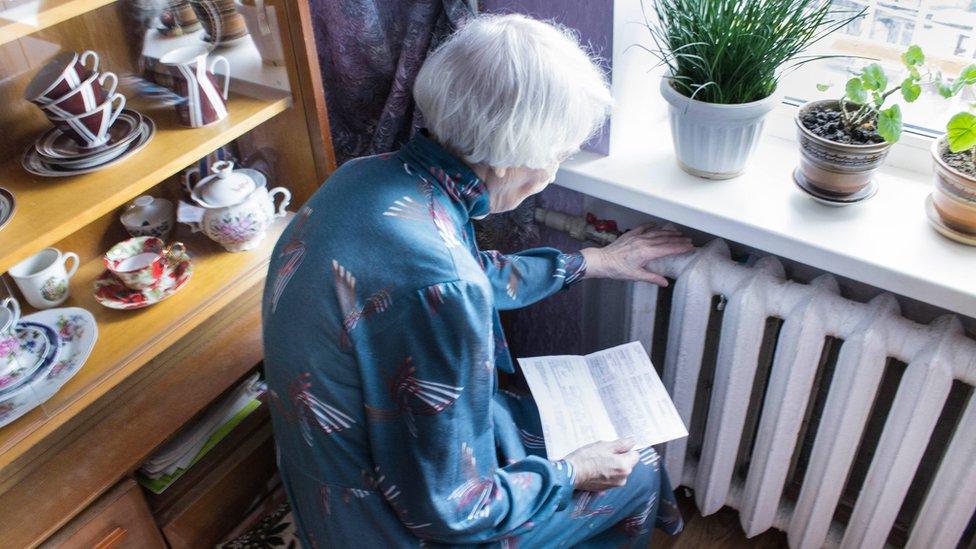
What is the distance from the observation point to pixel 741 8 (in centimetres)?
124

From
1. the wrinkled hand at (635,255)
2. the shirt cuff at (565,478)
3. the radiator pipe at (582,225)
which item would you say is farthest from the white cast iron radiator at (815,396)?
the shirt cuff at (565,478)

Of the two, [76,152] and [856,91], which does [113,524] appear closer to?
[76,152]

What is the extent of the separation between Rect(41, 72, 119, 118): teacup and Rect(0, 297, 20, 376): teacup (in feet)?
0.95

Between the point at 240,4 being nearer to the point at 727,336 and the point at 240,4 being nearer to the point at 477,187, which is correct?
the point at 477,187

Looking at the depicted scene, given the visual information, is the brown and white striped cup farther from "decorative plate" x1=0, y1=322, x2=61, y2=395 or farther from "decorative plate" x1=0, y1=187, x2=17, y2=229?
"decorative plate" x1=0, y1=322, x2=61, y2=395

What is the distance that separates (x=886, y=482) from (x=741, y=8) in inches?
30.4

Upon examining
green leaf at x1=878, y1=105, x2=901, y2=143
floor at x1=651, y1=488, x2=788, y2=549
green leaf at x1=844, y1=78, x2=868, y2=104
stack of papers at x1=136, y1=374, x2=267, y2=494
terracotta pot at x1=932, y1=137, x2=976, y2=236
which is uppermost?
green leaf at x1=844, y1=78, x2=868, y2=104

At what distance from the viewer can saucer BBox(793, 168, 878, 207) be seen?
127cm

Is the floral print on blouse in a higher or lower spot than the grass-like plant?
lower

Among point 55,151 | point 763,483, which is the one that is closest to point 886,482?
point 763,483

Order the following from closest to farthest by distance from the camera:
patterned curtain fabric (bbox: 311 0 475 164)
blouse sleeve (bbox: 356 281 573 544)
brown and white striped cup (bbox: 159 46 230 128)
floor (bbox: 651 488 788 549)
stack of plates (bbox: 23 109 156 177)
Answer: blouse sleeve (bbox: 356 281 573 544)
stack of plates (bbox: 23 109 156 177)
brown and white striped cup (bbox: 159 46 230 128)
patterned curtain fabric (bbox: 311 0 475 164)
floor (bbox: 651 488 788 549)

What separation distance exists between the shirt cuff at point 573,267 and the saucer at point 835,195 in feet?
1.20

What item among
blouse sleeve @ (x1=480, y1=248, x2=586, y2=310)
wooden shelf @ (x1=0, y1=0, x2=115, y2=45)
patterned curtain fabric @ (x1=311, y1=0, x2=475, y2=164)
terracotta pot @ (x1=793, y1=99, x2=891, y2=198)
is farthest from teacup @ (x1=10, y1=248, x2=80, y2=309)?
terracotta pot @ (x1=793, y1=99, x2=891, y2=198)

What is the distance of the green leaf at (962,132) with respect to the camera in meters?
1.11
